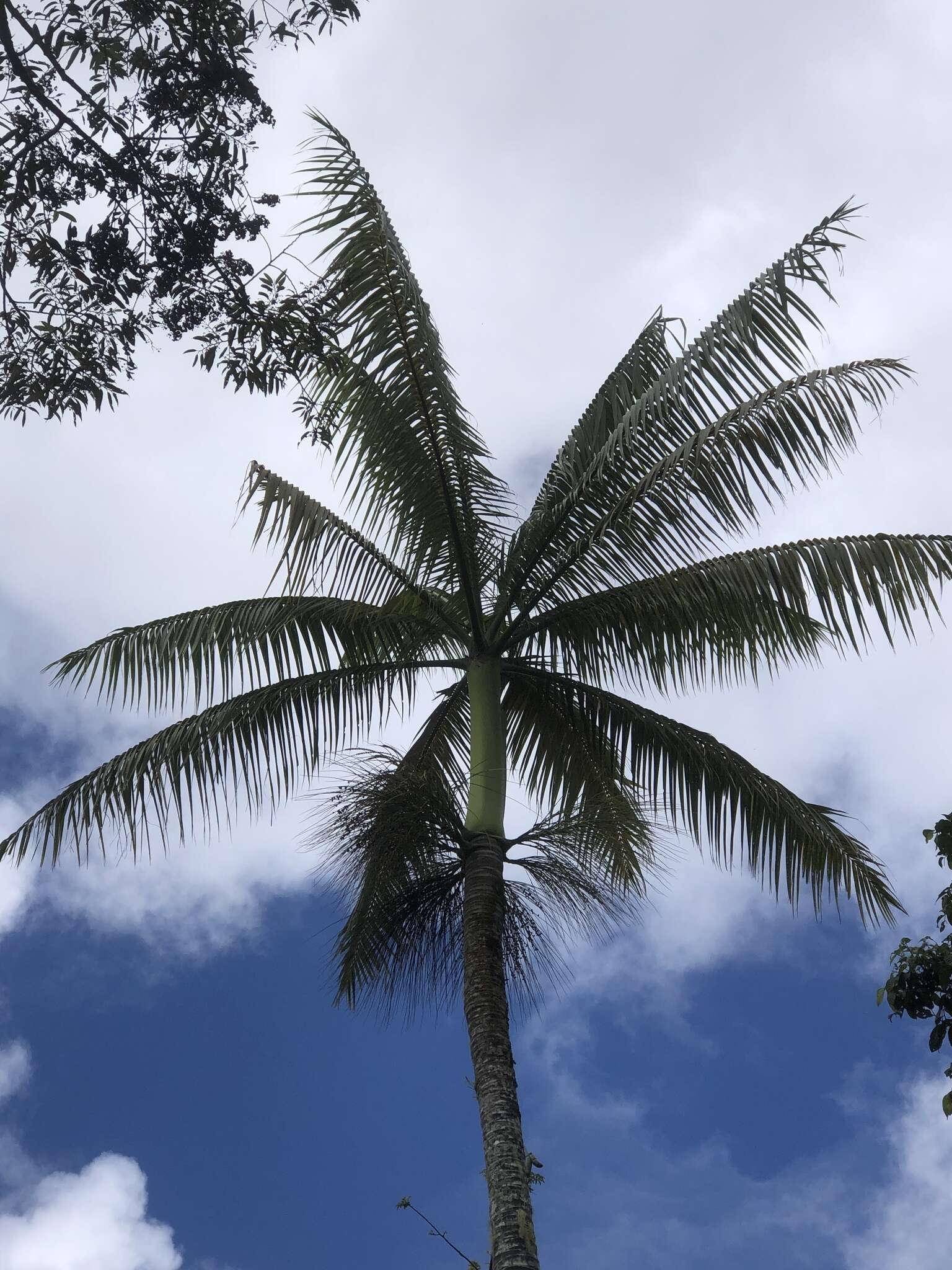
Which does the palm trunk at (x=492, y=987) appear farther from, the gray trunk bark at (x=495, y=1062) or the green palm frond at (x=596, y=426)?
the green palm frond at (x=596, y=426)

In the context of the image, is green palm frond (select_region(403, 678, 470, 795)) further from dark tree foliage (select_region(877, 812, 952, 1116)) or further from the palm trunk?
dark tree foliage (select_region(877, 812, 952, 1116))

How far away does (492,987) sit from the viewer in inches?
316

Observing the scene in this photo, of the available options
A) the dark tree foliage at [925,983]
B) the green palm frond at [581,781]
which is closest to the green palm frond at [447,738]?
the green palm frond at [581,781]

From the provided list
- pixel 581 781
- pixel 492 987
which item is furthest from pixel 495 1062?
pixel 581 781

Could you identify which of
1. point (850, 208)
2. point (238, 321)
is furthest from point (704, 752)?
point (238, 321)

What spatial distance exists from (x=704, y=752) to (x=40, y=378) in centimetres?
491

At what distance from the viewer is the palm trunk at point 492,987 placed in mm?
7109

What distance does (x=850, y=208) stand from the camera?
892cm

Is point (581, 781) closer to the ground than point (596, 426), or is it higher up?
closer to the ground

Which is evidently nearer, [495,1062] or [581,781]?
[495,1062]

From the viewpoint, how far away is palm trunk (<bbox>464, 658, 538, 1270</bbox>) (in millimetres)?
7109

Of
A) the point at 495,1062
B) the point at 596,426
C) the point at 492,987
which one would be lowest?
the point at 495,1062

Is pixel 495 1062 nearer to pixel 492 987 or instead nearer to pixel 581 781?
pixel 492 987

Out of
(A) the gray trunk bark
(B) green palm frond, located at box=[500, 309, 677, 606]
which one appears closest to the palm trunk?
(A) the gray trunk bark
